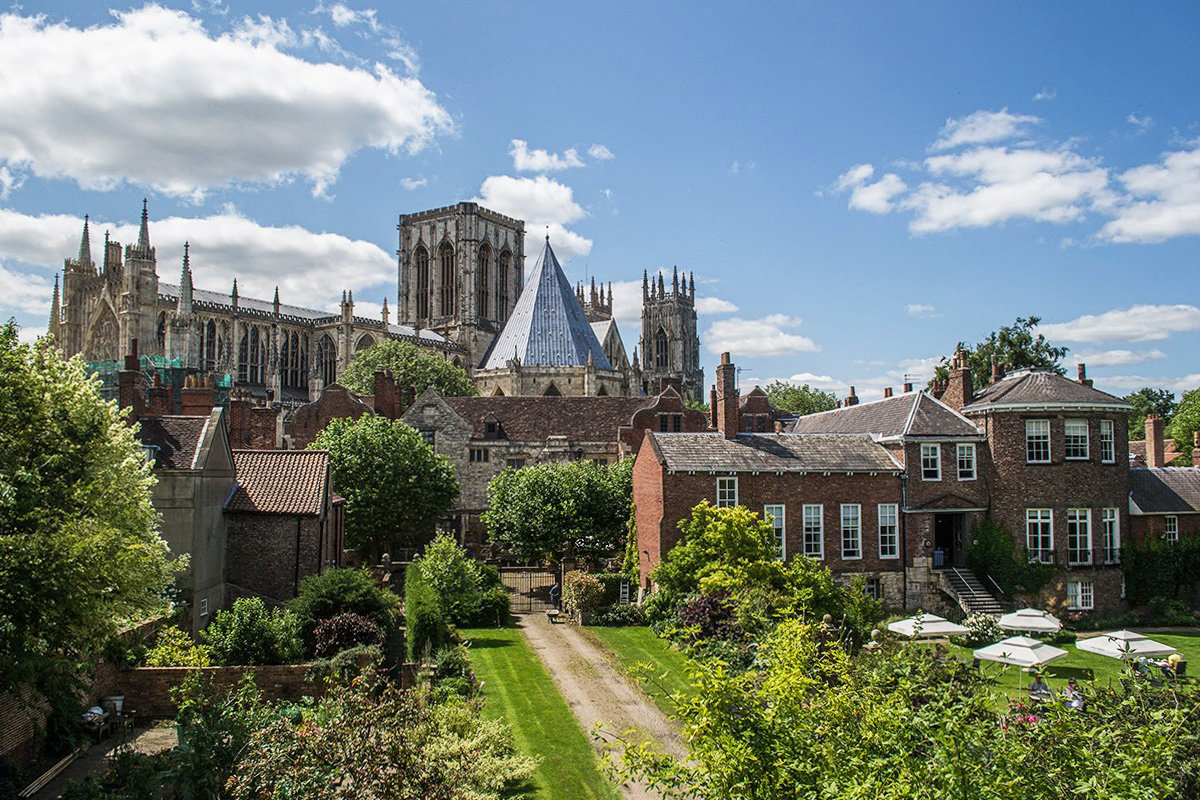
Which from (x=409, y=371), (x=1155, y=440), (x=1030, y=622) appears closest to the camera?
(x=1030, y=622)

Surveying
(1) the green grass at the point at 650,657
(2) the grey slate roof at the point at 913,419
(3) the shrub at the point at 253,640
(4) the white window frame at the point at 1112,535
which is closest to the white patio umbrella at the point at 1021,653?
(1) the green grass at the point at 650,657

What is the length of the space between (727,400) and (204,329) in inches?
3123

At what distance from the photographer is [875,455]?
125ft

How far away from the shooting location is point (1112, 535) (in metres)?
39.0

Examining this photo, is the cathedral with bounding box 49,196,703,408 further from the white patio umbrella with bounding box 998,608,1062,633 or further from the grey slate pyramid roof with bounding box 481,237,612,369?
the white patio umbrella with bounding box 998,608,1062,633

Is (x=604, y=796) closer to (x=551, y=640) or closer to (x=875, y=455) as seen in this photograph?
(x=551, y=640)

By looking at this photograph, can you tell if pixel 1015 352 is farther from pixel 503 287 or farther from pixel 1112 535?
pixel 503 287

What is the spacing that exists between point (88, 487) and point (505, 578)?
98.6 ft

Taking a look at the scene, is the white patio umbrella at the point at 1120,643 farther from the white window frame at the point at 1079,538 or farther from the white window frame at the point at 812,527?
the white window frame at the point at 1079,538

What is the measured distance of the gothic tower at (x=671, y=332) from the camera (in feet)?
529

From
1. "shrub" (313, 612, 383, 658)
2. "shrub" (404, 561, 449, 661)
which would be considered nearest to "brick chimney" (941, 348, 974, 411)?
"shrub" (404, 561, 449, 661)

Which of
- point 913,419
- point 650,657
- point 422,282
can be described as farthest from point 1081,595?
point 422,282

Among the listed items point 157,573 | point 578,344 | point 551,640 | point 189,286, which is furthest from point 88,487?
point 189,286

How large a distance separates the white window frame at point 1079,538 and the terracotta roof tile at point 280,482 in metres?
30.7
